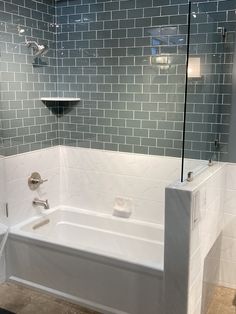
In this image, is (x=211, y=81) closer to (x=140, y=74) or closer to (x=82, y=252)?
(x=140, y=74)

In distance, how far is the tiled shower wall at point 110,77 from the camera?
2.80 meters

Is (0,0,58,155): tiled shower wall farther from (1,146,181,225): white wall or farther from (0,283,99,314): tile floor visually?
(0,283,99,314): tile floor

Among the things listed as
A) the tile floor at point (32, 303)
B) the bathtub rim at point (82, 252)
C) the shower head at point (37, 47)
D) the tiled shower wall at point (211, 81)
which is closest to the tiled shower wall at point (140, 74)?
the tiled shower wall at point (211, 81)

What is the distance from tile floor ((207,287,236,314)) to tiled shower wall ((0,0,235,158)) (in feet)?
3.80

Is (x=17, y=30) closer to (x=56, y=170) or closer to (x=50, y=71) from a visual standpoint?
(x=50, y=71)

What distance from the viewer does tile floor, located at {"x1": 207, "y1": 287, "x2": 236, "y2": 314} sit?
2.60 m

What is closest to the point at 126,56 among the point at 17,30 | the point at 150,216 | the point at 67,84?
the point at 67,84

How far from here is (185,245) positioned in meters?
2.03

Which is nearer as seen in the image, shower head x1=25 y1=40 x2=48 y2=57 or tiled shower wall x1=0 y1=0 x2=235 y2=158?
tiled shower wall x1=0 y1=0 x2=235 y2=158

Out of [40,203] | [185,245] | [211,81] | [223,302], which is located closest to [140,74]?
[211,81]

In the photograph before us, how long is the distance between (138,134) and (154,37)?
2.81ft

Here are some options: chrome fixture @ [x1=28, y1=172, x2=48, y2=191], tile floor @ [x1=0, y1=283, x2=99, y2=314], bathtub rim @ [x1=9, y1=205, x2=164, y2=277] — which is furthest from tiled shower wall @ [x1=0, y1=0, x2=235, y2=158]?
tile floor @ [x1=0, y1=283, x2=99, y2=314]

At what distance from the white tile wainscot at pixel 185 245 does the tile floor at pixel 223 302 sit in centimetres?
33

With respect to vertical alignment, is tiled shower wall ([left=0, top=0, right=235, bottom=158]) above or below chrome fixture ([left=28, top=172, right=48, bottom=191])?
above
